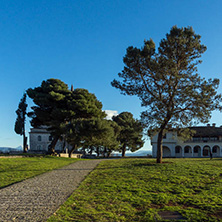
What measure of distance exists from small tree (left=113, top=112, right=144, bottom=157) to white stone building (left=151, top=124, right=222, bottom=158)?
382cm

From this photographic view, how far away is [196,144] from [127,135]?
1330 cm

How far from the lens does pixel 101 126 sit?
91.1ft

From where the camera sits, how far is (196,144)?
43.5 m

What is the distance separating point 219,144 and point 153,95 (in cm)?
3100

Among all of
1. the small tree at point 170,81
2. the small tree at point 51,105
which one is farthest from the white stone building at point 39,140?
the small tree at point 170,81

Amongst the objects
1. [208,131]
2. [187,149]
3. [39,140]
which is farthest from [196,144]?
[39,140]

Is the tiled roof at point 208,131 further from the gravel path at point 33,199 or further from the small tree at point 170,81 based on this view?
the gravel path at point 33,199

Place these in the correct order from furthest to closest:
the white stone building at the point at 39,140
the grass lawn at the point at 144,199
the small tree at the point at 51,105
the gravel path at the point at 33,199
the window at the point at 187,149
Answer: the white stone building at the point at 39,140 → the window at the point at 187,149 → the small tree at the point at 51,105 → the grass lawn at the point at 144,199 → the gravel path at the point at 33,199

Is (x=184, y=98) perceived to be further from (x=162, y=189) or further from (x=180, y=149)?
(x=180, y=149)

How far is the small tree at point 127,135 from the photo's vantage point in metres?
43.7

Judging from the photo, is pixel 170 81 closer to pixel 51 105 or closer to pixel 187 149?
pixel 51 105

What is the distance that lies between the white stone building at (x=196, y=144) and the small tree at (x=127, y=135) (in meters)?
3.82

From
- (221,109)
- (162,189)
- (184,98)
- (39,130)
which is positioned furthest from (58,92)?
(39,130)

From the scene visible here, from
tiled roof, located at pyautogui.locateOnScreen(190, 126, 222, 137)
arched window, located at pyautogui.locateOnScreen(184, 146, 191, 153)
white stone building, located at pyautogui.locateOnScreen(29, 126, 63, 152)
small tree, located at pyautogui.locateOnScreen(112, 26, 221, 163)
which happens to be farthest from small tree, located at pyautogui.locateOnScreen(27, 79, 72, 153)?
tiled roof, located at pyautogui.locateOnScreen(190, 126, 222, 137)
